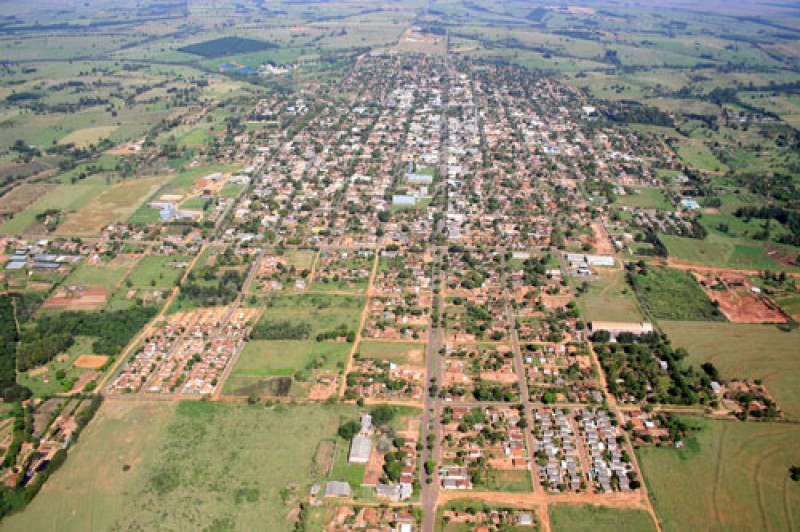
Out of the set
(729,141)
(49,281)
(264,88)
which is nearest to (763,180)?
(729,141)

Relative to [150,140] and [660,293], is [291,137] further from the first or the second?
[660,293]

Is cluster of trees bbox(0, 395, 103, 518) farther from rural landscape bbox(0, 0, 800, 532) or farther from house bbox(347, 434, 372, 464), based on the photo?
house bbox(347, 434, 372, 464)

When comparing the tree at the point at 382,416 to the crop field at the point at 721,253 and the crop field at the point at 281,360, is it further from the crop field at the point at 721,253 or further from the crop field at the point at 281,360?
the crop field at the point at 721,253

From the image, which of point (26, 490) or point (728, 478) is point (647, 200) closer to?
point (728, 478)

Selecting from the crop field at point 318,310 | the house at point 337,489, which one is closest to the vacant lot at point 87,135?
the crop field at point 318,310

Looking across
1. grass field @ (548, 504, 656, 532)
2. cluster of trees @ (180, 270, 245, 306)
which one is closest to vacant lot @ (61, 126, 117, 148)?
cluster of trees @ (180, 270, 245, 306)

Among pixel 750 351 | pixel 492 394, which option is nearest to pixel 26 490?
pixel 492 394
